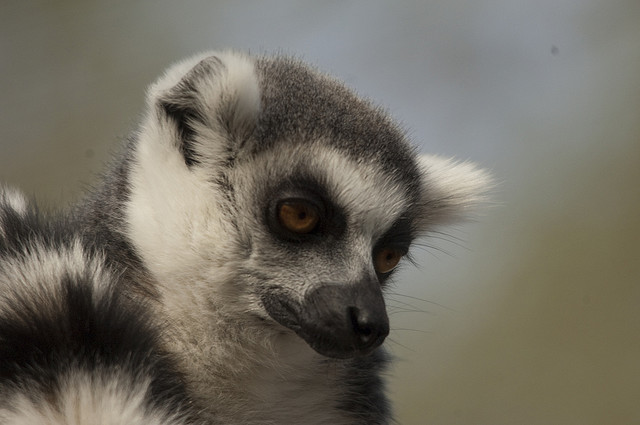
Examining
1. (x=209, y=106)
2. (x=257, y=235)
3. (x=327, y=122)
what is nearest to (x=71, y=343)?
(x=257, y=235)

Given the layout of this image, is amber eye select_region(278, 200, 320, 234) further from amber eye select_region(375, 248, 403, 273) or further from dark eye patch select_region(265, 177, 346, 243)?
amber eye select_region(375, 248, 403, 273)

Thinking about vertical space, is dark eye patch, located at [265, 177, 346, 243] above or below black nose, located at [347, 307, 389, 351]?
above

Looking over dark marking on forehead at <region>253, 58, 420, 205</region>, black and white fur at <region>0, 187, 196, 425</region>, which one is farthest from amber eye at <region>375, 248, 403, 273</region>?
black and white fur at <region>0, 187, 196, 425</region>

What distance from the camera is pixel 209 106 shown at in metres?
2.06

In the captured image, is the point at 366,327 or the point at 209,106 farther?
the point at 209,106

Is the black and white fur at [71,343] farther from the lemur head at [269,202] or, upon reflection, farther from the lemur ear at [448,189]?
the lemur ear at [448,189]

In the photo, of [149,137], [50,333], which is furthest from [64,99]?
[50,333]

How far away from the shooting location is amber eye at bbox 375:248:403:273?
213 cm

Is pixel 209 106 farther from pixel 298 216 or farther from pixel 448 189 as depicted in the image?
pixel 448 189

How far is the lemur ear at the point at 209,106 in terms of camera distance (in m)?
2.04

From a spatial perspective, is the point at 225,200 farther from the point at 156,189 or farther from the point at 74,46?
the point at 74,46

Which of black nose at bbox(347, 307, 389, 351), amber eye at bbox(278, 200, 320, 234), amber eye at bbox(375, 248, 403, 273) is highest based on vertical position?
amber eye at bbox(278, 200, 320, 234)

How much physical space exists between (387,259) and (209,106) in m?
0.60

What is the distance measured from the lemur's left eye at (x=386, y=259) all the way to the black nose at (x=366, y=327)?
326mm
